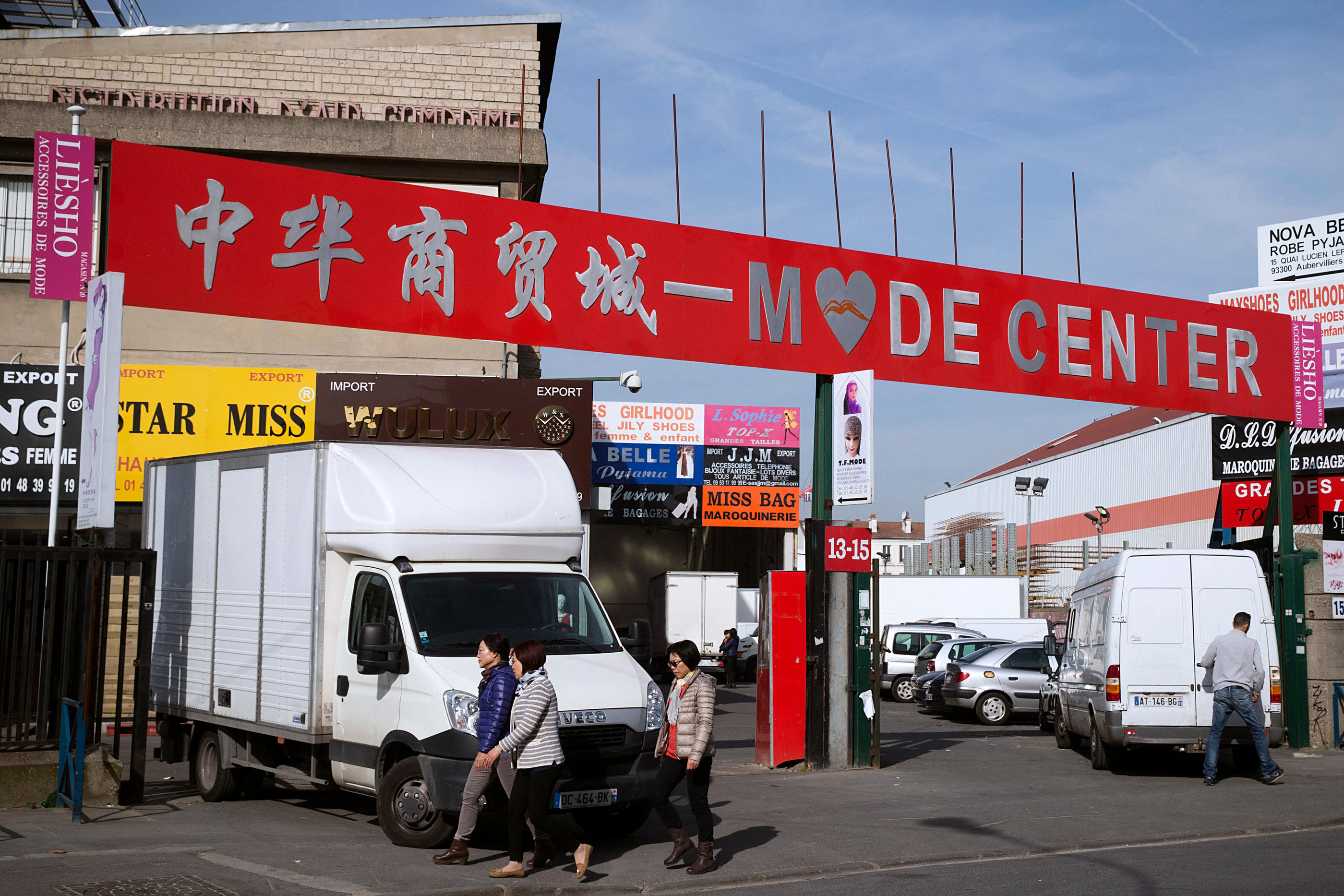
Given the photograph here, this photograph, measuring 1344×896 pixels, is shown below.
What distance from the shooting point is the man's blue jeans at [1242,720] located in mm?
13930

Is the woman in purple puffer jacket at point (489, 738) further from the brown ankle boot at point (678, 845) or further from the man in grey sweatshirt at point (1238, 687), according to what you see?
the man in grey sweatshirt at point (1238, 687)

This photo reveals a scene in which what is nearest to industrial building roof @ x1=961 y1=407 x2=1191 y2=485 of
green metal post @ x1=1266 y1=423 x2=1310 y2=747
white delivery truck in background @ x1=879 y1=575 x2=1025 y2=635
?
white delivery truck in background @ x1=879 y1=575 x2=1025 y2=635

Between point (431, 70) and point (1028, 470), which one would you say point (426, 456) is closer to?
point (431, 70)

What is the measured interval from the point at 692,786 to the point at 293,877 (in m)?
2.70

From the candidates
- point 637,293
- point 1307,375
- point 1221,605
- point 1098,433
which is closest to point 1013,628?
point 1307,375

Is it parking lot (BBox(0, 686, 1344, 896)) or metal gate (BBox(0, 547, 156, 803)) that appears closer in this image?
parking lot (BBox(0, 686, 1344, 896))

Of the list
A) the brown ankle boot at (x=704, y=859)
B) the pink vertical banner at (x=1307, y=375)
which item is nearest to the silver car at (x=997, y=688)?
the pink vertical banner at (x=1307, y=375)

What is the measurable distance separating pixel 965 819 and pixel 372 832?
508 cm

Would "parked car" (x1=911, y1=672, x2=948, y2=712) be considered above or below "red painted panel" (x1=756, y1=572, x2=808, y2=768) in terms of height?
below

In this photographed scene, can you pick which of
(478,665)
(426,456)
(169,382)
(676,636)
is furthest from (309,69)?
(478,665)

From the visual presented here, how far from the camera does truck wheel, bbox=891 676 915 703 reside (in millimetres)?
30625

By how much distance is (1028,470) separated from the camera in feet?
253

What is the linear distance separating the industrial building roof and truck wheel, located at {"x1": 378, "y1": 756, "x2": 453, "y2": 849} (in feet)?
178

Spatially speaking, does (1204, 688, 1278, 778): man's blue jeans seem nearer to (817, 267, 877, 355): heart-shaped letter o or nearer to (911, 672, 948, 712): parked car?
(817, 267, 877, 355): heart-shaped letter o
